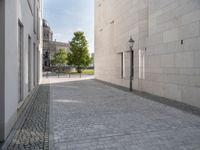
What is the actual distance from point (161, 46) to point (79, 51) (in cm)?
2953

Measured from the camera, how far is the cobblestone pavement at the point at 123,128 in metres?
4.09

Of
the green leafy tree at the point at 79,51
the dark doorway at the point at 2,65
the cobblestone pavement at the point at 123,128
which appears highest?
A: the green leafy tree at the point at 79,51

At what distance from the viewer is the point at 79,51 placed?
38.9 m

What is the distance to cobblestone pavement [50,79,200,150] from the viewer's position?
4086 millimetres

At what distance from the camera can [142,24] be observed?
41.5 ft

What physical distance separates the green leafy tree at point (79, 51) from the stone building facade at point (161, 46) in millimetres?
21186

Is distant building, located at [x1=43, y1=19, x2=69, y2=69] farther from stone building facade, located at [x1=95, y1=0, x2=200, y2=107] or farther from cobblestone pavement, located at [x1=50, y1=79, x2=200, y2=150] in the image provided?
cobblestone pavement, located at [x1=50, y1=79, x2=200, y2=150]

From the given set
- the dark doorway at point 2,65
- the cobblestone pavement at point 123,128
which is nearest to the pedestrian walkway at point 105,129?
Answer: the cobblestone pavement at point 123,128

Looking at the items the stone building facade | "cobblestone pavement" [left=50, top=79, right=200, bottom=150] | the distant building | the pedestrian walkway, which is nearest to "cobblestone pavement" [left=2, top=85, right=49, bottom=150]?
the pedestrian walkway

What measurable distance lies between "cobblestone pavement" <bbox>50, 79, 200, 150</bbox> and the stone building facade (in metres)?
2.01

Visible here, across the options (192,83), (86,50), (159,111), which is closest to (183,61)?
(192,83)

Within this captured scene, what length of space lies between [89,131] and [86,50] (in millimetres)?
34870

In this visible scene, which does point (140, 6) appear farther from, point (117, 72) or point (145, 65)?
point (117, 72)

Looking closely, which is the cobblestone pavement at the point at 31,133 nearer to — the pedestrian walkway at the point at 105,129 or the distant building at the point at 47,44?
the pedestrian walkway at the point at 105,129
